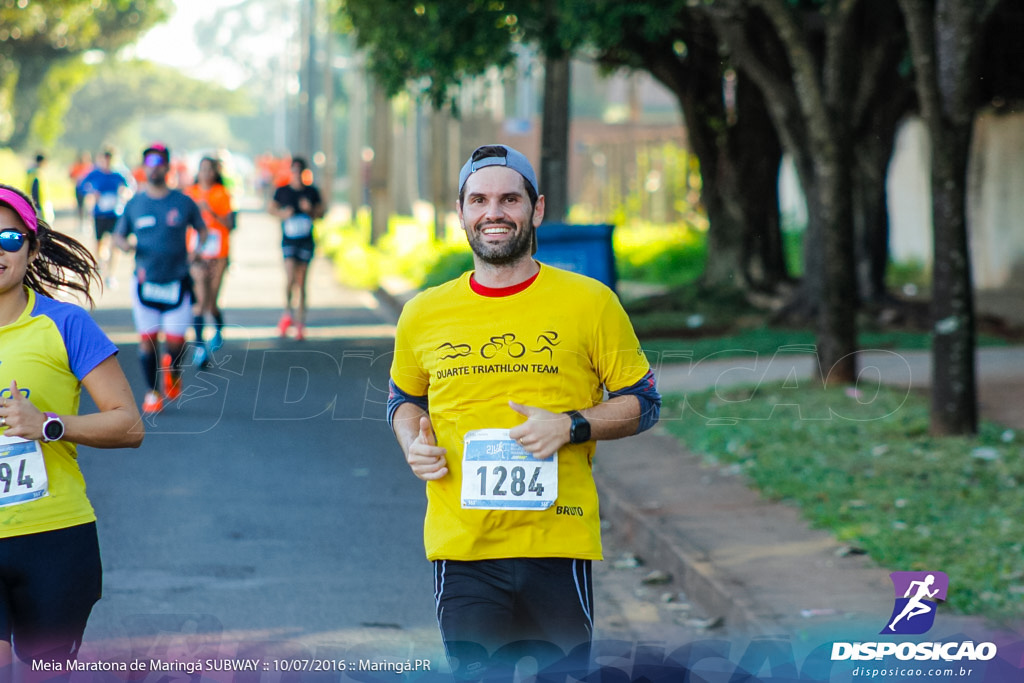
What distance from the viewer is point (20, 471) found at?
4020 millimetres

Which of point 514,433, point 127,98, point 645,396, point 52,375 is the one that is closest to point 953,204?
point 645,396

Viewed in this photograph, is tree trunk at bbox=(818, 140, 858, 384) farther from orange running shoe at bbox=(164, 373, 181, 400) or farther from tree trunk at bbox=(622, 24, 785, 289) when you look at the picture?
tree trunk at bbox=(622, 24, 785, 289)

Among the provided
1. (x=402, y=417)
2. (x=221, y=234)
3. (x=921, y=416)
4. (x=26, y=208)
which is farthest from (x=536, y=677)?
(x=221, y=234)

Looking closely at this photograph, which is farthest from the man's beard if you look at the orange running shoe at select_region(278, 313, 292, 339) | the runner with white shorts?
the orange running shoe at select_region(278, 313, 292, 339)

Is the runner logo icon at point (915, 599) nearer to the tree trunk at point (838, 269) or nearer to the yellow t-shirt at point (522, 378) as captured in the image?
the yellow t-shirt at point (522, 378)

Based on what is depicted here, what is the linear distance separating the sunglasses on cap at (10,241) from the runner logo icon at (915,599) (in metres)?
3.68

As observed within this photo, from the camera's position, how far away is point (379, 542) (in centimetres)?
843

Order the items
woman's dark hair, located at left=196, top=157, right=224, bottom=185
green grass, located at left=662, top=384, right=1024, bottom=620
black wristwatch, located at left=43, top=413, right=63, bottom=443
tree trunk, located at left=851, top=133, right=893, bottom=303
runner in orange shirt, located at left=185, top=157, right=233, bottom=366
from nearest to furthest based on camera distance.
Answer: black wristwatch, located at left=43, top=413, right=63, bottom=443 → green grass, located at left=662, top=384, right=1024, bottom=620 → runner in orange shirt, located at left=185, top=157, right=233, bottom=366 → woman's dark hair, located at left=196, top=157, right=224, bottom=185 → tree trunk, located at left=851, top=133, right=893, bottom=303

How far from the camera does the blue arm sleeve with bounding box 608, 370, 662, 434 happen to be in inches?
168

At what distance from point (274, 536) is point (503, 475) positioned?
15.5ft

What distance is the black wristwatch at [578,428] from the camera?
13.4 feet

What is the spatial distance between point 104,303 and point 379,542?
15639mm

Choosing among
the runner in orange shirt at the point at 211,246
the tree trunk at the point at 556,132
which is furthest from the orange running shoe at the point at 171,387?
the tree trunk at the point at 556,132

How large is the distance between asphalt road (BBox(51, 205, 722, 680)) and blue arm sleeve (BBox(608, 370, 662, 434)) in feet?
7.29
